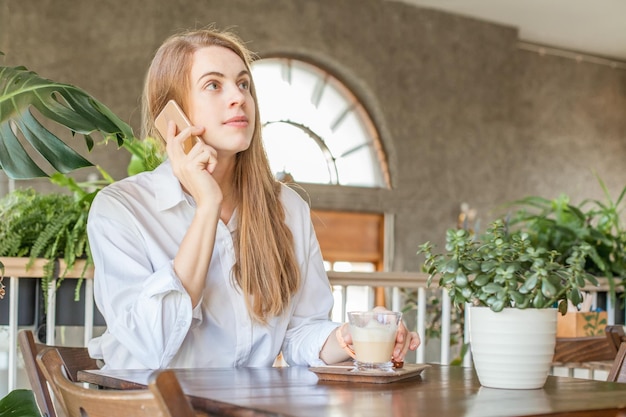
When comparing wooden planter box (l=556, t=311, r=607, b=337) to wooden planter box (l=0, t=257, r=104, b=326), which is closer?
wooden planter box (l=0, t=257, r=104, b=326)

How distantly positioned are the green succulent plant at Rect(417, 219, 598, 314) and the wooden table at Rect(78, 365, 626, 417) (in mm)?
146

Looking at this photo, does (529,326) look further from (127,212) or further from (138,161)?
(138,161)

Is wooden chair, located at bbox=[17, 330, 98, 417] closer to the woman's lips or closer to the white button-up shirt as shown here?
the white button-up shirt

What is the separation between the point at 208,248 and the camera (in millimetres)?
1764

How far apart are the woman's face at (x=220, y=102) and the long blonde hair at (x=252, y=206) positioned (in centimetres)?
3

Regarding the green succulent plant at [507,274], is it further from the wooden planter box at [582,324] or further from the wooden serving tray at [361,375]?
the wooden planter box at [582,324]

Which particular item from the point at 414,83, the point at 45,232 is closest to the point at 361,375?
the point at 45,232

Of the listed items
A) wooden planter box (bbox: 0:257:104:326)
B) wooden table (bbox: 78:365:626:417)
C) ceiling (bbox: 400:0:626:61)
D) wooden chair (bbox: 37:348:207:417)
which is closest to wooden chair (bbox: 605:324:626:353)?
wooden table (bbox: 78:365:626:417)

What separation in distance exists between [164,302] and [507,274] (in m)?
0.66

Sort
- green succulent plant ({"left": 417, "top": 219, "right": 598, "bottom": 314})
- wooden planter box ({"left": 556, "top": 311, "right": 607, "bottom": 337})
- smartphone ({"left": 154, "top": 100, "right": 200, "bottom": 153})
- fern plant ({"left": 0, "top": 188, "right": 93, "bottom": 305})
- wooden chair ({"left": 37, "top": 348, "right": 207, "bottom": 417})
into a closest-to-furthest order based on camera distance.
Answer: wooden chair ({"left": 37, "top": 348, "right": 207, "bottom": 417})
green succulent plant ({"left": 417, "top": 219, "right": 598, "bottom": 314})
smartphone ({"left": 154, "top": 100, "right": 200, "bottom": 153})
fern plant ({"left": 0, "top": 188, "right": 93, "bottom": 305})
wooden planter box ({"left": 556, "top": 311, "right": 607, "bottom": 337})

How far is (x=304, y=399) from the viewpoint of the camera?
48.8 inches

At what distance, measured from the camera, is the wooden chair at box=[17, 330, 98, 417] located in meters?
1.62

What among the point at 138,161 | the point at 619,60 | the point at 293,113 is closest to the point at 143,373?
the point at 138,161

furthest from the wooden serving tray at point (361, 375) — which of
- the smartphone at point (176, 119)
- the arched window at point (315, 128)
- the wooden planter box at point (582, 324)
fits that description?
the arched window at point (315, 128)
